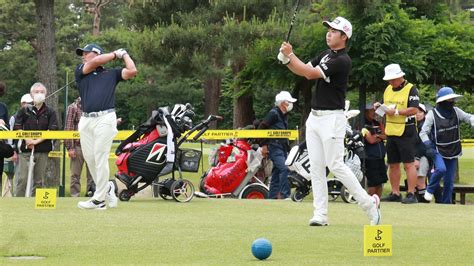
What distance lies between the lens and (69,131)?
17641mm

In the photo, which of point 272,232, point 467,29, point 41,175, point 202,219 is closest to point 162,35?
point 467,29

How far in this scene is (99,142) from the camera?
41.0 feet

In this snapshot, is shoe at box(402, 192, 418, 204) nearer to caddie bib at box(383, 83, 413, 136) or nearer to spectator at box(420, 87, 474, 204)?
spectator at box(420, 87, 474, 204)

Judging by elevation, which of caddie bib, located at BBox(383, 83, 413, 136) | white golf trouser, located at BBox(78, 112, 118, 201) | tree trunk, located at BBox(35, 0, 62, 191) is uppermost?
tree trunk, located at BBox(35, 0, 62, 191)

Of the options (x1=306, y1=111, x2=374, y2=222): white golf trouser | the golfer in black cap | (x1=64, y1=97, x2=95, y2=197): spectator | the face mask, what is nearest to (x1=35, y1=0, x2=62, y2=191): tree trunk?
(x1=64, y1=97, x2=95, y2=197): spectator

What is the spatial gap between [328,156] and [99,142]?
329 centimetres

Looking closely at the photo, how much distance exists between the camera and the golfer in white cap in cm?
1034

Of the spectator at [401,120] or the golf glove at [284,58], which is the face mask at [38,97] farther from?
the golf glove at [284,58]

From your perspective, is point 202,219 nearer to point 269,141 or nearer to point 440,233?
point 440,233

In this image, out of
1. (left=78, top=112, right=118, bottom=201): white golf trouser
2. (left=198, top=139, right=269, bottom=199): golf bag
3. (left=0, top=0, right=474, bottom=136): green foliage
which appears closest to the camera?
(left=78, top=112, right=118, bottom=201): white golf trouser

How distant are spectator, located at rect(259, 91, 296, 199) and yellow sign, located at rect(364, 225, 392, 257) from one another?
340 inches

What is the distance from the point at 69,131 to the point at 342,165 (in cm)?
820


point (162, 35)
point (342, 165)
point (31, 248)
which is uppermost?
point (162, 35)

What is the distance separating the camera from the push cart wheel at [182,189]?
14.7m
